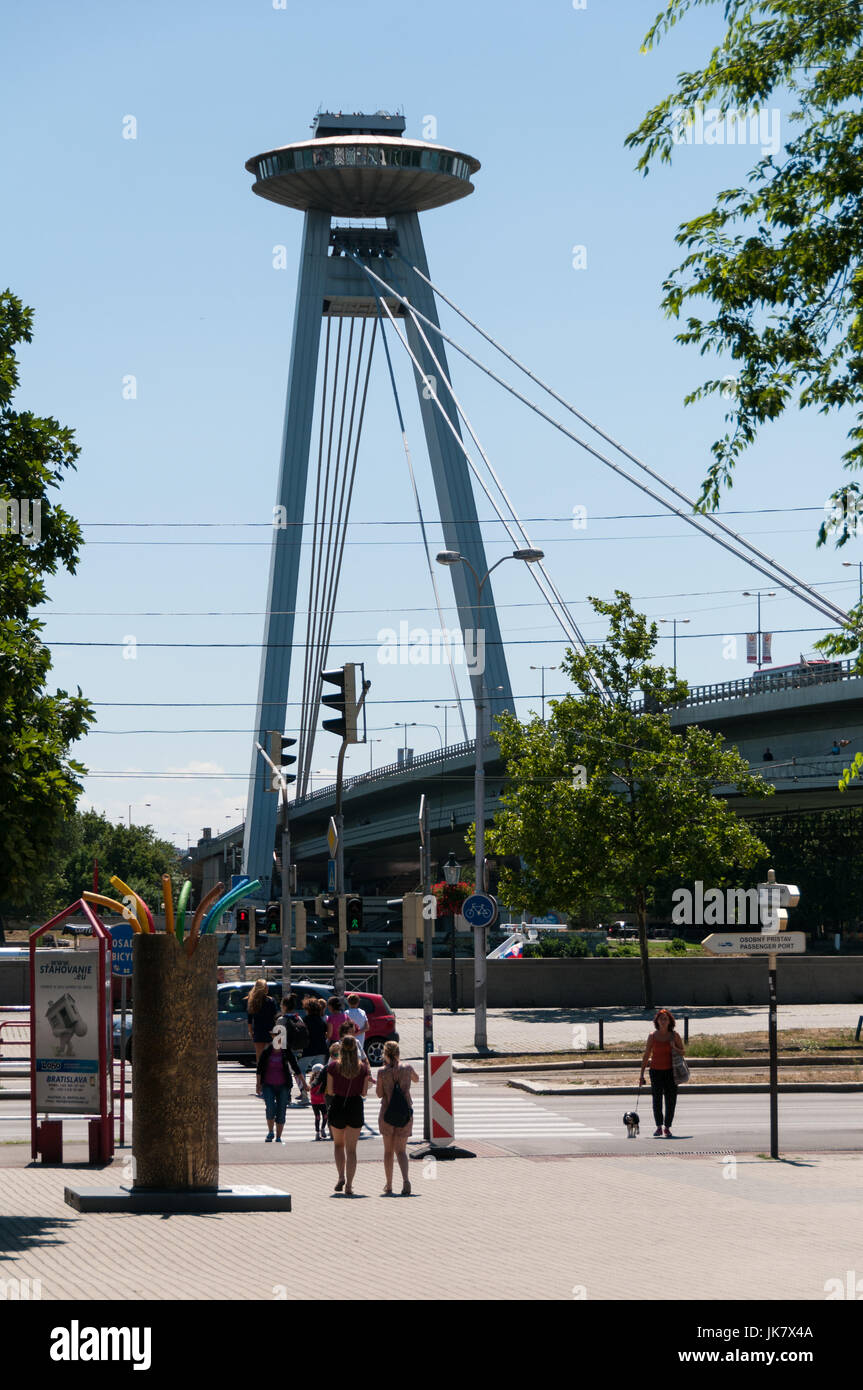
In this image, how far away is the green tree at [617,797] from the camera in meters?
43.0

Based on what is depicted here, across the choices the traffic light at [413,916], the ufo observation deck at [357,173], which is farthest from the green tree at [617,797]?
the ufo observation deck at [357,173]

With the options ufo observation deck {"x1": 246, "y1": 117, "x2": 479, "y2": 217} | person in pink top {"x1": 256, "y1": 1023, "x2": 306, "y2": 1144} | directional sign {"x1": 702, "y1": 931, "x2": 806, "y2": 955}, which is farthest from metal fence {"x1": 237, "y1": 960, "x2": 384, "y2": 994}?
ufo observation deck {"x1": 246, "y1": 117, "x2": 479, "y2": 217}

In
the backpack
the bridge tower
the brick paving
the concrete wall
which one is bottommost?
the concrete wall

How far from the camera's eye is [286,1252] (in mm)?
12117

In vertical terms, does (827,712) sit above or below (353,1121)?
above

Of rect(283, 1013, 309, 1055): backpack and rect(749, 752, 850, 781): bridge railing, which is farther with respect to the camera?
rect(749, 752, 850, 781): bridge railing

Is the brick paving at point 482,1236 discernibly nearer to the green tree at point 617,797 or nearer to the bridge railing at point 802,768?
the green tree at point 617,797

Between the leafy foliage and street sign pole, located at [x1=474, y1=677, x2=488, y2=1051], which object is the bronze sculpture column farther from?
the leafy foliage

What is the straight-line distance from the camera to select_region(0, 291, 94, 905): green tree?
1421 cm

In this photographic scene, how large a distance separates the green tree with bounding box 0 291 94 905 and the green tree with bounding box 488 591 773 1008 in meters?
28.5

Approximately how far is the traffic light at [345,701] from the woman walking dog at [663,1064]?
780 centimetres

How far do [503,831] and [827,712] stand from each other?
1673 cm
